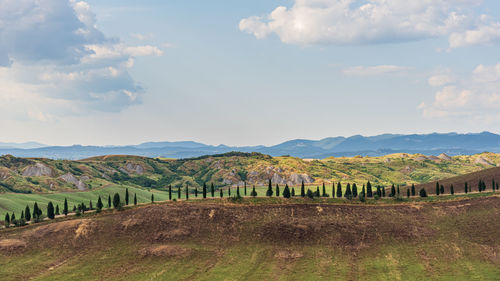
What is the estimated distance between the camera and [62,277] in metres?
117

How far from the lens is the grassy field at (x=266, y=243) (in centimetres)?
11844

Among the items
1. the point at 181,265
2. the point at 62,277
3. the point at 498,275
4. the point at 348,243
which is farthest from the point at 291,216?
the point at 62,277

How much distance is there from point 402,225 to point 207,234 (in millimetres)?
71154

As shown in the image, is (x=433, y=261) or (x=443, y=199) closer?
(x=433, y=261)

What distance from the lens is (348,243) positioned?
13812cm

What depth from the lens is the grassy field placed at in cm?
11844

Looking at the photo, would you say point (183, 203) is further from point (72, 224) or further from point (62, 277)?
point (62, 277)

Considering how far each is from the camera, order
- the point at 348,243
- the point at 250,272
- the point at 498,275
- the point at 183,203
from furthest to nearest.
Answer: the point at 183,203 → the point at 348,243 → the point at 250,272 → the point at 498,275

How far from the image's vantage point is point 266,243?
5527 inches

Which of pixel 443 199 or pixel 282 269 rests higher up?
pixel 443 199

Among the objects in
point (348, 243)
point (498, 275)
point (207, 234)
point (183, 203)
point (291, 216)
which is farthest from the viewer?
point (183, 203)

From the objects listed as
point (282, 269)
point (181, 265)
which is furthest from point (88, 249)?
point (282, 269)

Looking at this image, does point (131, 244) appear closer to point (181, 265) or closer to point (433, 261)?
point (181, 265)

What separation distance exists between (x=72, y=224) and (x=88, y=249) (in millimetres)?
22344
